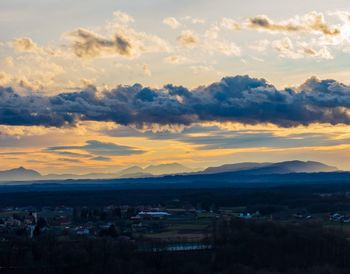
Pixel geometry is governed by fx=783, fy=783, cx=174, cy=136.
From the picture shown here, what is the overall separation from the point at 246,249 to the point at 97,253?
9432 mm

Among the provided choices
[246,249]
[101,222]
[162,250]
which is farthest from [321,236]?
[101,222]

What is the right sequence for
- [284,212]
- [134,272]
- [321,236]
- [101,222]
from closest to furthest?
[134,272] < [321,236] < [101,222] < [284,212]

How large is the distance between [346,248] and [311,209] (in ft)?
147

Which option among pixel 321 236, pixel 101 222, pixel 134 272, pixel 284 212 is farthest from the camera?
pixel 284 212

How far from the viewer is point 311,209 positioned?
310 feet

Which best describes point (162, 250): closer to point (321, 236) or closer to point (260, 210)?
point (321, 236)

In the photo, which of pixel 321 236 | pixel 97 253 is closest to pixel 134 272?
pixel 97 253

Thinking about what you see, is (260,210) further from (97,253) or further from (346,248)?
(97,253)

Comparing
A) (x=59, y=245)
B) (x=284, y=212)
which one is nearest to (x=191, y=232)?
(x=59, y=245)

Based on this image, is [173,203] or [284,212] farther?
[173,203]

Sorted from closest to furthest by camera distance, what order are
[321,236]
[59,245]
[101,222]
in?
1. [59,245]
2. [321,236]
3. [101,222]

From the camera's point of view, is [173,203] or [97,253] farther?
[173,203]

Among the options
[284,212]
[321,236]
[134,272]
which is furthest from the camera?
[284,212]

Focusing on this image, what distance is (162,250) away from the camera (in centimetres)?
4862
